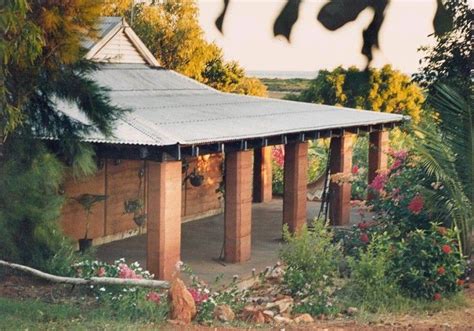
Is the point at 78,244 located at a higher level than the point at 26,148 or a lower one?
lower

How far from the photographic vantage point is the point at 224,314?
30.2 feet

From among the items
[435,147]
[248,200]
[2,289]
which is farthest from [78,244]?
[435,147]

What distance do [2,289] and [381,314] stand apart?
4316 mm

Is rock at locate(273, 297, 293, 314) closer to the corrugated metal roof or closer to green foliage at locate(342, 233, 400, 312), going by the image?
green foliage at locate(342, 233, 400, 312)

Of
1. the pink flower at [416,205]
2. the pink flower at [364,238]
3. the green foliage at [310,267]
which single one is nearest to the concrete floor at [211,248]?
the green foliage at [310,267]

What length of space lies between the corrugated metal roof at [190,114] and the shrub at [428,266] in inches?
126

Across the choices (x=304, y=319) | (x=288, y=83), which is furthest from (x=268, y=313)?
(x=288, y=83)

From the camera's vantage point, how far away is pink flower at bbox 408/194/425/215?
37.5ft

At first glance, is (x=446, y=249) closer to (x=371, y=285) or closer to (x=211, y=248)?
(x=371, y=285)

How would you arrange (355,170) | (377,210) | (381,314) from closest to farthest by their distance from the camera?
(381,314) < (377,210) < (355,170)

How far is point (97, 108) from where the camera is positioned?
11.9 meters

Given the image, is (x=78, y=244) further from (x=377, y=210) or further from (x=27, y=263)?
(x=377, y=210)

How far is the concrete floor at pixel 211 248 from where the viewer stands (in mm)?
13276

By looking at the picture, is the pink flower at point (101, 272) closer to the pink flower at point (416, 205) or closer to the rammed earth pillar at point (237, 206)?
the rammed earth pillar at point (237, 206)
